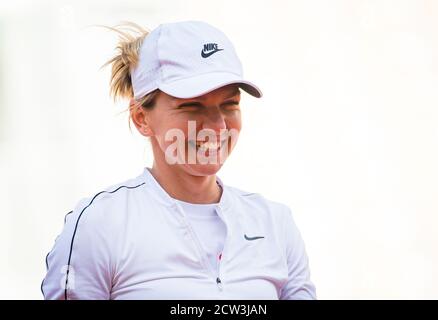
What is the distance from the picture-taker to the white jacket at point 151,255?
99 cm

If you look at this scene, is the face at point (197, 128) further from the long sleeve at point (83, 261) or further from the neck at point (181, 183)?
the long sleeve at point (83, 261)

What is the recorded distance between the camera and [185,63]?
3.42 ft

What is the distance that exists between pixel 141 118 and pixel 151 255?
0.25m

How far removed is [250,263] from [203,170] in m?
0.19

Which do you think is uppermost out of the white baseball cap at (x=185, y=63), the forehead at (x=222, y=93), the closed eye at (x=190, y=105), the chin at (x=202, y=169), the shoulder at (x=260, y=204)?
the white baseball cap at (x=185, y=63)

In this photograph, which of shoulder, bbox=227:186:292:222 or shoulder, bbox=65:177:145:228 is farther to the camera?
shoulder, bbox=227:186:292:222

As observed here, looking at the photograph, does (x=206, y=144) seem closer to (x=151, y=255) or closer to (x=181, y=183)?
(x=181, y=183)

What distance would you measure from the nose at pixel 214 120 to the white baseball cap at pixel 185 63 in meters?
0.05

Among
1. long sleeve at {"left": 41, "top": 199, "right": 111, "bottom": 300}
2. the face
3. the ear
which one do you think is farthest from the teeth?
long sleeve at {"left": 41, "top": 199, "right": 111, "bottom": 300}

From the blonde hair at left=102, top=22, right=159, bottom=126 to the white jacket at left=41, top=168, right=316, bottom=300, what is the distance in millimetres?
141

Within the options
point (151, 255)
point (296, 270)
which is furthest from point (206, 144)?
point (296, 270)

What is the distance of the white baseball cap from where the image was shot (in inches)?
40.1

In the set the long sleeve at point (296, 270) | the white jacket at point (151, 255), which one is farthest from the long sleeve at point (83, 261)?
the long sleeve at point (296, 270)

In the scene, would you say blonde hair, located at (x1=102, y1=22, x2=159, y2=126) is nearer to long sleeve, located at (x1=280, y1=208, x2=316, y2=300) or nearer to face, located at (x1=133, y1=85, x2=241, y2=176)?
face, located at (x1=133, y1=85, x2=241, y2=176)
